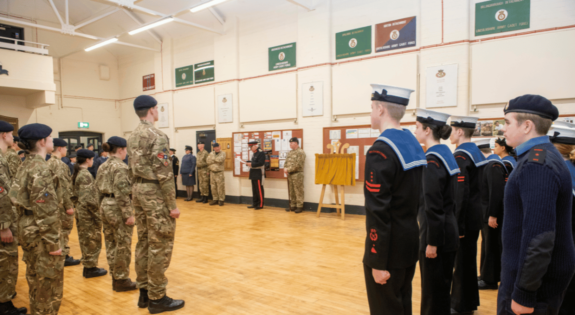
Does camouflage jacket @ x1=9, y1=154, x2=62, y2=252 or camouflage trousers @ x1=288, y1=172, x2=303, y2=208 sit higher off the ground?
camouflage jacket @ x1=9, y1=154, x2=62, y2=252

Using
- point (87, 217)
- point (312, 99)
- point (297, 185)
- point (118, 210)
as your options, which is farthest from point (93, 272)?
point (312, 99)

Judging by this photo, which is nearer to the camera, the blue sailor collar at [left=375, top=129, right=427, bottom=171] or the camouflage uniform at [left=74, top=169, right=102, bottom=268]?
the blue sailor collar at [left=375, top=129, right=427, bottom=171]

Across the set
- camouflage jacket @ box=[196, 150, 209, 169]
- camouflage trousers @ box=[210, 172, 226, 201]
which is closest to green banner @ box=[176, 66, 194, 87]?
camouflage jacket @ box=[196, 150, 209, 169]

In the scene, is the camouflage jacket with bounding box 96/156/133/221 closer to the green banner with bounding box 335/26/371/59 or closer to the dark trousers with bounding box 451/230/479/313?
the dark trousers with bounding box 451/230/479/313

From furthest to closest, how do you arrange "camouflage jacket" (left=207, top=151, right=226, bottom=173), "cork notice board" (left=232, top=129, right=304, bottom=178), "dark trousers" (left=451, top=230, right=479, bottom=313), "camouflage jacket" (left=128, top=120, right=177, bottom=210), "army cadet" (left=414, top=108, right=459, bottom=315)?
"camouflage jacket" (left=207, top=151, right=226, bottom=173) < "cork notice board" (left=232, top=129, right=304, bottom=178) < "camouflage jacket" (left=128, top=120, right=177, bottom=210) < "dark trousers" (left=451, top=230, right=479, bottom=313) < "army cadet" (left=414, top=108, right=459, bottom=315)

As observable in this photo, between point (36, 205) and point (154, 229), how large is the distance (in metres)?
0.90

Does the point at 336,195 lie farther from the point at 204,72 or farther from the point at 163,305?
the point at 204,72

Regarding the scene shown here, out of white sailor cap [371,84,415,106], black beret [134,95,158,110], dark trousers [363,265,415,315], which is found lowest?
dark trousers [363,265,415,315]


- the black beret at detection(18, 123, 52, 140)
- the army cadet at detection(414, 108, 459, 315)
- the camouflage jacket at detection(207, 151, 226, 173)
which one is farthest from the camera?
the camouflage jacket at detection(207, 151, 226, 173)

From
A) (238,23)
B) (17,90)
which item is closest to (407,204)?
(238,23)

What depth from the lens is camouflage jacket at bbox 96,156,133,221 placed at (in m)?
3.55

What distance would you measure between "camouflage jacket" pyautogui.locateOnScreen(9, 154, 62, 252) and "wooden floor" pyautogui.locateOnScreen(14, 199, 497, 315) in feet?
3.23

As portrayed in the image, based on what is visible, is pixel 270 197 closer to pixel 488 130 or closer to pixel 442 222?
pixel 488 130

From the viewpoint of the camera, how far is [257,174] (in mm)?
8727
